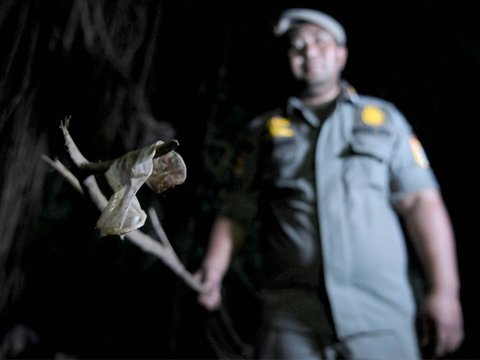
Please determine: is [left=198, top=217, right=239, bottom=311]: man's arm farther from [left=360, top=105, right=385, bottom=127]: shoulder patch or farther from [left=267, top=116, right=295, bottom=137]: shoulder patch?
[left=360, top=105, right=385, bottom=127]: shoulder patch

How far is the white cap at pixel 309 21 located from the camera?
6.17 ft

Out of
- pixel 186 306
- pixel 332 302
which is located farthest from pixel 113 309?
pixel 332 302

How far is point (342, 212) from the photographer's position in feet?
5.09

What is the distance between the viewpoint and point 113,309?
3.28m

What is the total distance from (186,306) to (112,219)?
2733mm

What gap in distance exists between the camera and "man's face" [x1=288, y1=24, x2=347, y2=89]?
70.0 inches

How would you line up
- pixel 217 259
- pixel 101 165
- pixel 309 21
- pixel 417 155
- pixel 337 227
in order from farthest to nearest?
pixel 309 21
pixel 217 259
pixel 417 155
pixel 337 227
pixel 101 165

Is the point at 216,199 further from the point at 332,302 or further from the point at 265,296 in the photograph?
the point at 332,302

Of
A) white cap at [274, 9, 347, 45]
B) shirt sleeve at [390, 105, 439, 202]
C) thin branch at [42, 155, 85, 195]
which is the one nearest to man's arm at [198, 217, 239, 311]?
shirt sleeve at [390, 105, 439, 202]

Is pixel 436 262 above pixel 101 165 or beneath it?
beneath

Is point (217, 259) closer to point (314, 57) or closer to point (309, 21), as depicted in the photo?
point (314, 57)

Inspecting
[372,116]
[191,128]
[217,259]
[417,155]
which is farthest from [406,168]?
[191,128]

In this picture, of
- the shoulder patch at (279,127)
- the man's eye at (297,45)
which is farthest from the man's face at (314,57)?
the shoulder patch at (279,127)

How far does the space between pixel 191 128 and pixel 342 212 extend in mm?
1554
